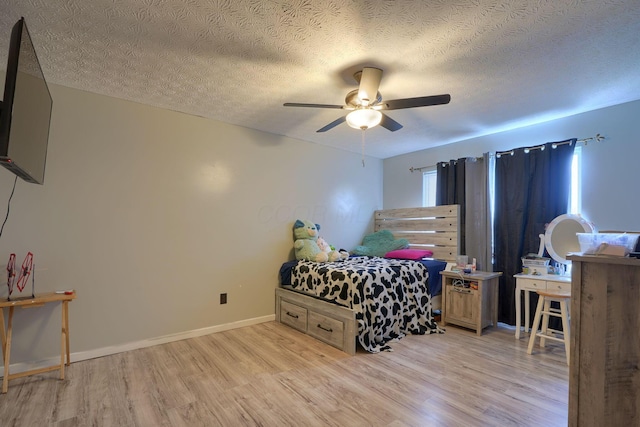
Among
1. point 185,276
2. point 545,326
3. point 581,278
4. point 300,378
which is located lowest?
point 300,378

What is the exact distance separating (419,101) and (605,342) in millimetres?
1640

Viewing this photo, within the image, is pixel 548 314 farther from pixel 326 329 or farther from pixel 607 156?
pixel 326 329

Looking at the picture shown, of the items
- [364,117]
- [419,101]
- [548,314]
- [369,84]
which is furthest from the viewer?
[548,314]

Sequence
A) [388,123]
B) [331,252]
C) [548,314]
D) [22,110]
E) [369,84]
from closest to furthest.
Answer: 1. [22,110]
2. [369,84]
3. [388,123]
4. [548,314]
5. [331,252]

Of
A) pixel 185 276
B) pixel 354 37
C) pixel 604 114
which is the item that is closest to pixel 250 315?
pixel 185 276

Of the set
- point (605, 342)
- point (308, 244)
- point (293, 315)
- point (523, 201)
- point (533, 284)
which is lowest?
point (293, 315)

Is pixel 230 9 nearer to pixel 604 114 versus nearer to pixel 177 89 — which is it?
pixel 177 89

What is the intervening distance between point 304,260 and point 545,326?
252cm

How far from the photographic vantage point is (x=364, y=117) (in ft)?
7.57

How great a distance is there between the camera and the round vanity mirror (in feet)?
9.59

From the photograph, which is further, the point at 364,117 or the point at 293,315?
the point at 293,315

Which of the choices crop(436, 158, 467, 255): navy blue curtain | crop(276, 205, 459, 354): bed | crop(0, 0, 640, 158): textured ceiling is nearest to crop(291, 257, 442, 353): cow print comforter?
crop(276, 205, 459, 354): bed

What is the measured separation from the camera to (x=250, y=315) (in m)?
3.50

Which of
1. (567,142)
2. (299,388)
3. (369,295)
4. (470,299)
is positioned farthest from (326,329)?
(567,142)
